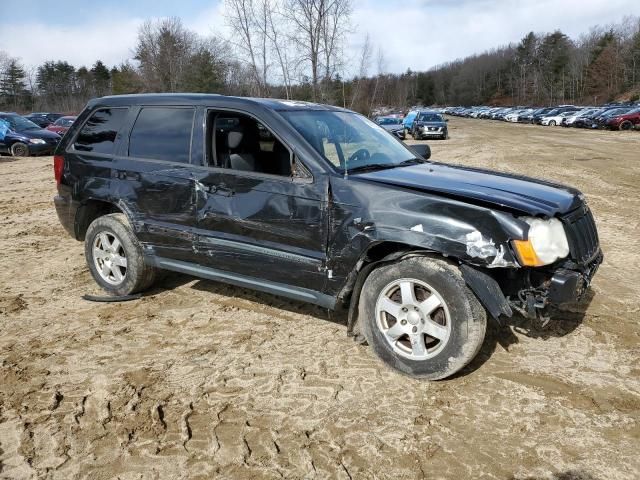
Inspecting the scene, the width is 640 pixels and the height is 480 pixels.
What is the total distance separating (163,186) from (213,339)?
4.44 feet

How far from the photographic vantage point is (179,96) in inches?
178

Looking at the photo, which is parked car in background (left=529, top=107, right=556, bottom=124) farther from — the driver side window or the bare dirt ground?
the driver side window

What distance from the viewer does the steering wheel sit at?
407cm

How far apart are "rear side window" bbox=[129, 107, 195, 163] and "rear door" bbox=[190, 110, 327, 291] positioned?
0.24 metres

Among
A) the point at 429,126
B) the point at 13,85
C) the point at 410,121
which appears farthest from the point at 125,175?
the point at 13,85

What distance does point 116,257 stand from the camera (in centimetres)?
496

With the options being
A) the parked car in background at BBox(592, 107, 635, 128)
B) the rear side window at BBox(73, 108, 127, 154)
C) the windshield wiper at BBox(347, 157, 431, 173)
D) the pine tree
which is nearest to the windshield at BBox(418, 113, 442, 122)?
the parked car in background at BBox(592, 107, 635, 128)

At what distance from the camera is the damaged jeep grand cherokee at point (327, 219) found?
3.23 metres

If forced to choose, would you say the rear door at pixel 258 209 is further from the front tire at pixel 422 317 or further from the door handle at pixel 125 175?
the door handle at pixel 125 175

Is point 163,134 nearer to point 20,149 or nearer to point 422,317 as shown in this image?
point 422,317

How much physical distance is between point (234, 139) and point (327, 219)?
3.83 feet

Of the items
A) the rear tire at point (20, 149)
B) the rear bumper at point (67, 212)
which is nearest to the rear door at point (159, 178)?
the rear bumper at point (67, 212)

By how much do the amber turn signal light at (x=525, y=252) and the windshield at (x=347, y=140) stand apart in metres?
1.32

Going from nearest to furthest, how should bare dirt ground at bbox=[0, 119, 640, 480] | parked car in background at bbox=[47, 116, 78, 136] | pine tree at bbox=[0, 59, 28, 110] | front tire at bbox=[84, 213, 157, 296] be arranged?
bare dirt ground at bbox=[0, 119, 640, 480]
front tire at bbox=[84, 213, 157, 296]
parked car in background at bbox=[47, 116, 78, 136]
pine tree at bbox=[0, 59, 28, 110]
